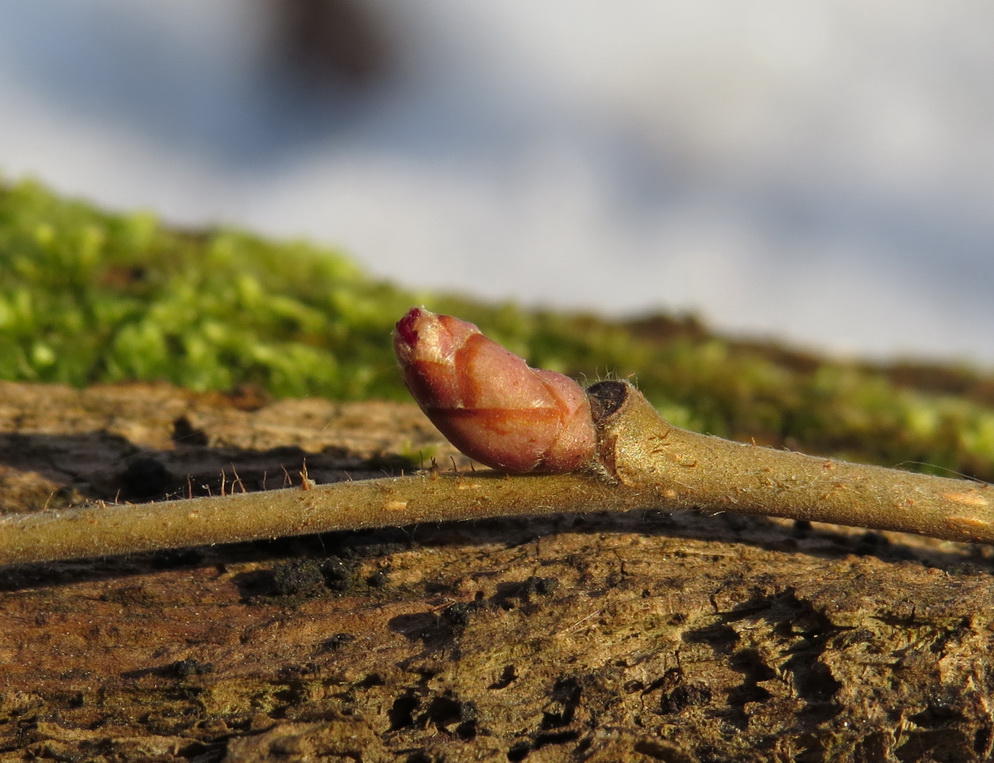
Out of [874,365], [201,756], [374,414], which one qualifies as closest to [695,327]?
[874,365]

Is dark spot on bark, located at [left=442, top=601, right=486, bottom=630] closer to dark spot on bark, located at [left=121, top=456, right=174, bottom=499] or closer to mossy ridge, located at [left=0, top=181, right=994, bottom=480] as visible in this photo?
dark spot on bark, located at [left=121, top=456, right=174, bottom=499]

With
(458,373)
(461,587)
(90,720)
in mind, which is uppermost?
(458,373)

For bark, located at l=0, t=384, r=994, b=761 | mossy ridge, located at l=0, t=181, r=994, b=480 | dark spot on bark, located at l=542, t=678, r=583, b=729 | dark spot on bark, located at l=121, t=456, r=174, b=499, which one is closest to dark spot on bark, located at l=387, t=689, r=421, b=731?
bark, located at l=0, t=384, r=994, b=761

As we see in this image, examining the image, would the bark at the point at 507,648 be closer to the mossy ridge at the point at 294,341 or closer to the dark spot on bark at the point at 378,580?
the dark spot on bark at the point at 378,580

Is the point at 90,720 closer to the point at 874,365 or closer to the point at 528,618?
the point at 528,618

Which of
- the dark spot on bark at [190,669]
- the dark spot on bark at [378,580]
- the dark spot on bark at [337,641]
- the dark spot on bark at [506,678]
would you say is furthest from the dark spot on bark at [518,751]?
the dark spot on bark at [190,669]

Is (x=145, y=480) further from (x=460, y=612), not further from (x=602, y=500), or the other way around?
(x=602, y=500)

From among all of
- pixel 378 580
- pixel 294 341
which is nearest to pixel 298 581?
pixel 378 580
